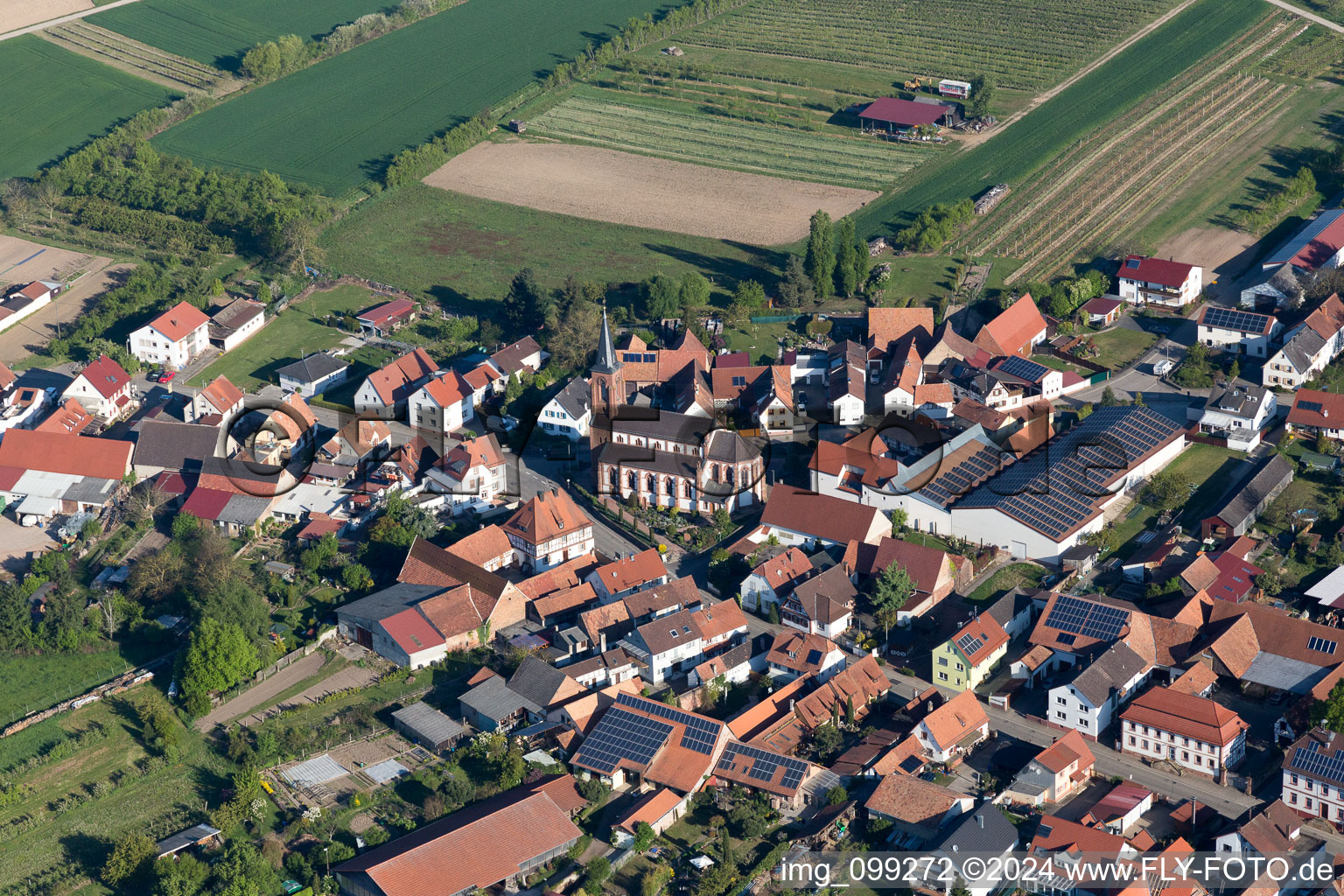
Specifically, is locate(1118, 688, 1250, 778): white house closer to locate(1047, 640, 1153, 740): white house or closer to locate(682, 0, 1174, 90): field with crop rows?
locate(1047, 640, 1153, 740): white house

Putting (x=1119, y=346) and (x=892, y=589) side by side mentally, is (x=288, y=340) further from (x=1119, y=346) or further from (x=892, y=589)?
(x=1119, y=346)

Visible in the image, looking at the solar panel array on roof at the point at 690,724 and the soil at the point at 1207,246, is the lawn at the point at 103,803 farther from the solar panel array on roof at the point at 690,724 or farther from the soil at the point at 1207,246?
the soil at the point at 1207,246

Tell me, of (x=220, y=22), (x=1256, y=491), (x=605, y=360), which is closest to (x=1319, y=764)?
(x=1256, y=491)

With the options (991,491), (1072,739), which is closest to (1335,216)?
(991,491)

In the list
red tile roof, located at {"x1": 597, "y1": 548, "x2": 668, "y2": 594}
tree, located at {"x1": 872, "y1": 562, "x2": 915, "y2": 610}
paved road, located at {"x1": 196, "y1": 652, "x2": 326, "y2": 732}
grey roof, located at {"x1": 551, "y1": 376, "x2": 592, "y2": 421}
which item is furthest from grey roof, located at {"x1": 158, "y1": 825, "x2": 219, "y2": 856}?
grey roof, located at {"x1": 551, "y1": 376, "x2": 592, "y2": 421}

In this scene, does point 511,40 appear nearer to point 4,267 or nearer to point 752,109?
point 752,109

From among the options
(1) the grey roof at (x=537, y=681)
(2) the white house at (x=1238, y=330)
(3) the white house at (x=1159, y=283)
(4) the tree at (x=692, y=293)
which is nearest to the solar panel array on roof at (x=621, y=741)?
(1) the grey roof at (x=537, y=681)
